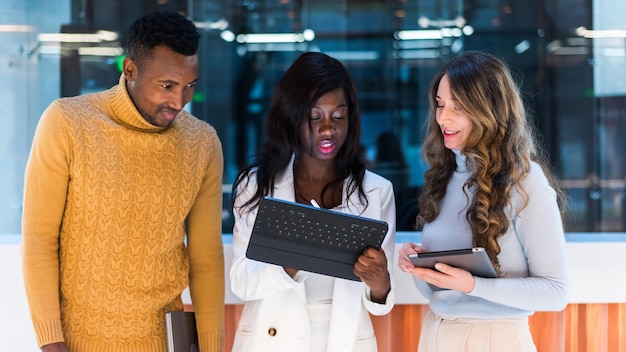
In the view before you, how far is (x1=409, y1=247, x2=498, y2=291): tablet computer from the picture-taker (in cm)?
203

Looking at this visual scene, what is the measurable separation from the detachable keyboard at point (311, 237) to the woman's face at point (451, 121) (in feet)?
1.39

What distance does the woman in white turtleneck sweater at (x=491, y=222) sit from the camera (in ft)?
6.95

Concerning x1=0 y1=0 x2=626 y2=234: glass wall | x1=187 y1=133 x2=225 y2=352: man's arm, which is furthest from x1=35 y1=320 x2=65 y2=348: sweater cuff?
x1=0 y1=0 x2=626 y2=234: glass wall

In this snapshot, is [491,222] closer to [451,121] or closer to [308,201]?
[451,121]

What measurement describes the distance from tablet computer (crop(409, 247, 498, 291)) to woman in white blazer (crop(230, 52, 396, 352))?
12 cm

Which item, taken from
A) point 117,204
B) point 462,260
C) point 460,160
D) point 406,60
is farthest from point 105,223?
point 406,60

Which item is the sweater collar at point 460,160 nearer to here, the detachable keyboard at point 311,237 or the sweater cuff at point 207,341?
the detachable keyboard at point 311,237

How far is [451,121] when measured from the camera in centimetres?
226

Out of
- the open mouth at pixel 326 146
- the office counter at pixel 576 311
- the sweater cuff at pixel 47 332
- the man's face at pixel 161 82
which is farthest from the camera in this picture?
the office counter at pixel 576 311

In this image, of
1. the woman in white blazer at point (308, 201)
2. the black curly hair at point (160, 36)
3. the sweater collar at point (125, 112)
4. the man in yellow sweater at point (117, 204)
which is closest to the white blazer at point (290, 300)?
the woman in white blazer at point (308, 201)

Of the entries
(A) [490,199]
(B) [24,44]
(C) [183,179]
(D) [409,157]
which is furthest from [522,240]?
(D) [409,157]

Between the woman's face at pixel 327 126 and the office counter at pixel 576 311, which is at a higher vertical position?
the woman's face at pixel 327 126

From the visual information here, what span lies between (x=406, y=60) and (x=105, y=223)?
18.0ft

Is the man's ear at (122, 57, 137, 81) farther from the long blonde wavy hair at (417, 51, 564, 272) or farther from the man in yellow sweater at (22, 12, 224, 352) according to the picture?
the long blonde wavy hair at (417, 51, 564, 272)
